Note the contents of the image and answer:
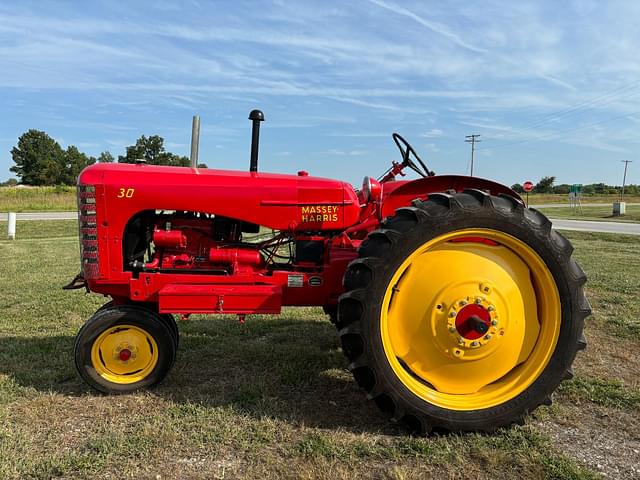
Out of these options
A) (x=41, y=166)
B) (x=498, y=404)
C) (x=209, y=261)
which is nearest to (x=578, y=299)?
(x=498, y=404)

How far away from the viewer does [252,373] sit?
362 cm

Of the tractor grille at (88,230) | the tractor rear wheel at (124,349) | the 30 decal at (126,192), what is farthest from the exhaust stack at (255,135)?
the tractor rear wheel at (124,349)

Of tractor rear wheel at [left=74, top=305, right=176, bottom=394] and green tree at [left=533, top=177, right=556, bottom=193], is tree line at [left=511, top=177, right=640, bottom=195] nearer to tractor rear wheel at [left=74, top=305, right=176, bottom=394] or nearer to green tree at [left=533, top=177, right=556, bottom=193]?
green tree at [left=533, top=177, right=556, bottom=193]

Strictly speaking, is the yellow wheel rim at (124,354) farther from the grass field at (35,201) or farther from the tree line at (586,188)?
the tree line at (586,188)

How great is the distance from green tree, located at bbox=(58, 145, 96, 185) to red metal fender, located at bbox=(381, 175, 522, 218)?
6269 cm

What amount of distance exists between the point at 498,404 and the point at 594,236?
14.5 meters

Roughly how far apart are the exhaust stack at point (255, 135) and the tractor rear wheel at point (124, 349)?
127cm

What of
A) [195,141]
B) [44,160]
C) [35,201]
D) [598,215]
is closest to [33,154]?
[44,160]

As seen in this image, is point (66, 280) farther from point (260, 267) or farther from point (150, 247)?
point (260, 267)

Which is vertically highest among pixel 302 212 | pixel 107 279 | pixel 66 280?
pixel 302 212

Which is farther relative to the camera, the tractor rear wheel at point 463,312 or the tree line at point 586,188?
the tree line at point 586,188

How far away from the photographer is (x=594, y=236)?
1511 cm

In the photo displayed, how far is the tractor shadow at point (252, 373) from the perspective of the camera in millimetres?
3006

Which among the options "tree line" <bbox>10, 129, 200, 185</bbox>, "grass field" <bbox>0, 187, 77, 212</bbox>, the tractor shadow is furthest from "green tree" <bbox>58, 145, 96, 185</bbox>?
the tractor shadow
